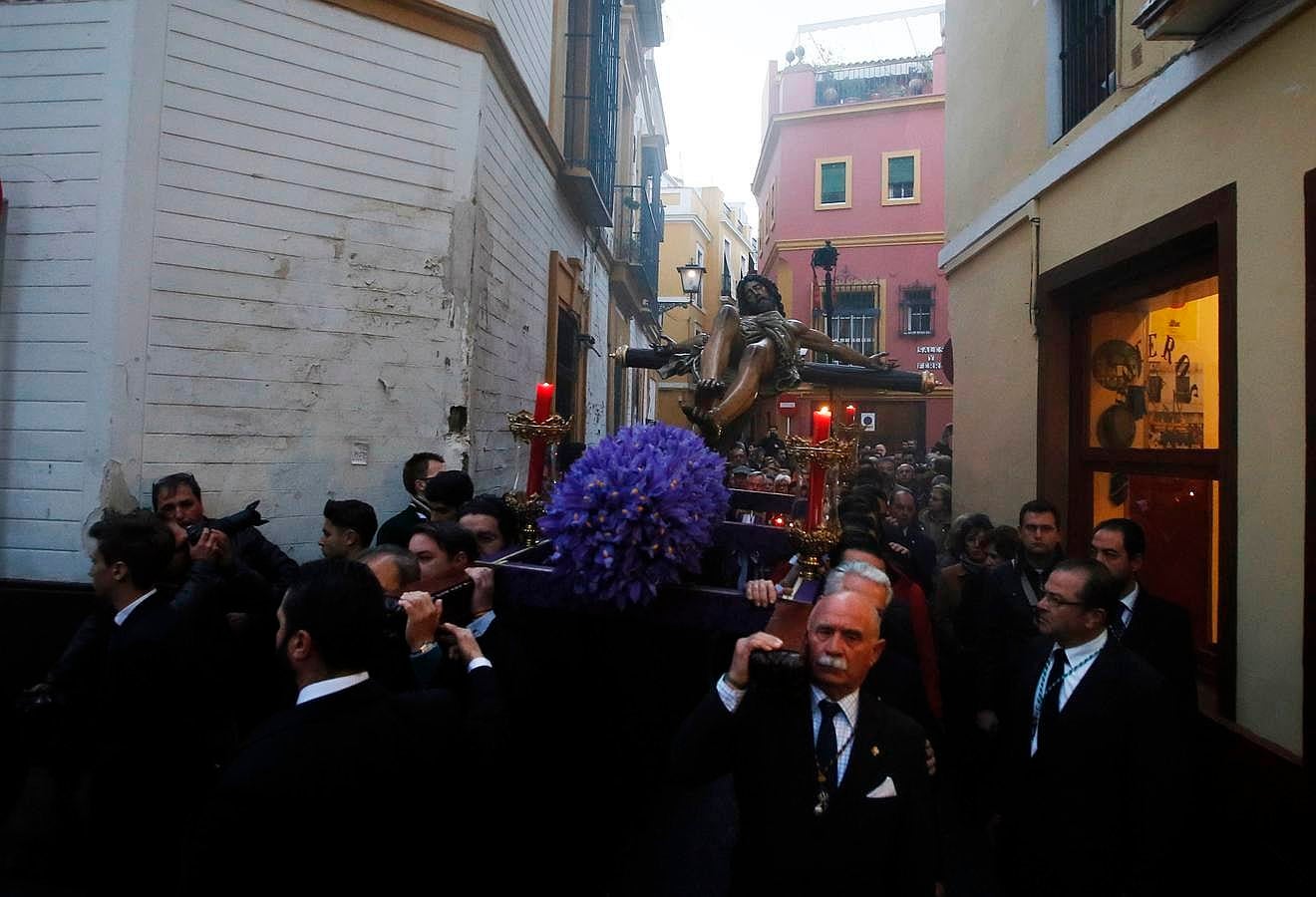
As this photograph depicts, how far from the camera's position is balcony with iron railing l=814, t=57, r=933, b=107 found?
86.7 feet

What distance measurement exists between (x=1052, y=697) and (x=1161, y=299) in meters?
3.58

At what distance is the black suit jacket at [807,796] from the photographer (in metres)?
2.06

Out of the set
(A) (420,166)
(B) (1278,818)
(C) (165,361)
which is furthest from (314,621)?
(A) (420,166)

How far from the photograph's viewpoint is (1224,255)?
162 inches

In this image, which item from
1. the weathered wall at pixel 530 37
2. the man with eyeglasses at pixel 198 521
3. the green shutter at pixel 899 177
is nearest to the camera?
the man with eyeglasses at pixel 198 521

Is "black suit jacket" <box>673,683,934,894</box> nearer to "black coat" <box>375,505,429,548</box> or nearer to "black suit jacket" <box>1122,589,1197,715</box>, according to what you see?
"black suit jacket" <box>1122,589,1197,715</box>

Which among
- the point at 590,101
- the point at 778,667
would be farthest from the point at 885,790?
the point at 590,101

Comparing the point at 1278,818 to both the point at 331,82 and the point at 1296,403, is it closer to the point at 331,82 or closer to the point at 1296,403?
the point at 1296,403

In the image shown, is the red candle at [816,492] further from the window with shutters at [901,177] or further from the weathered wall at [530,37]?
the window with shutters at [901,177]

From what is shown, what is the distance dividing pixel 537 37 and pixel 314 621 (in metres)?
8.40

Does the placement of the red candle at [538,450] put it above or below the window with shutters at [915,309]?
below

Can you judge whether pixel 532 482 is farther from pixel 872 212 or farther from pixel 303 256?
pixel 872 212

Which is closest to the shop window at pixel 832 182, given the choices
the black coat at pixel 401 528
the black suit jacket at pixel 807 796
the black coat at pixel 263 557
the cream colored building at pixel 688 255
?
the cream colored building at pixel 688 255

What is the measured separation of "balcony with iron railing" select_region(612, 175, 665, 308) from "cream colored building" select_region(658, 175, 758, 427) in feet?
24.8
